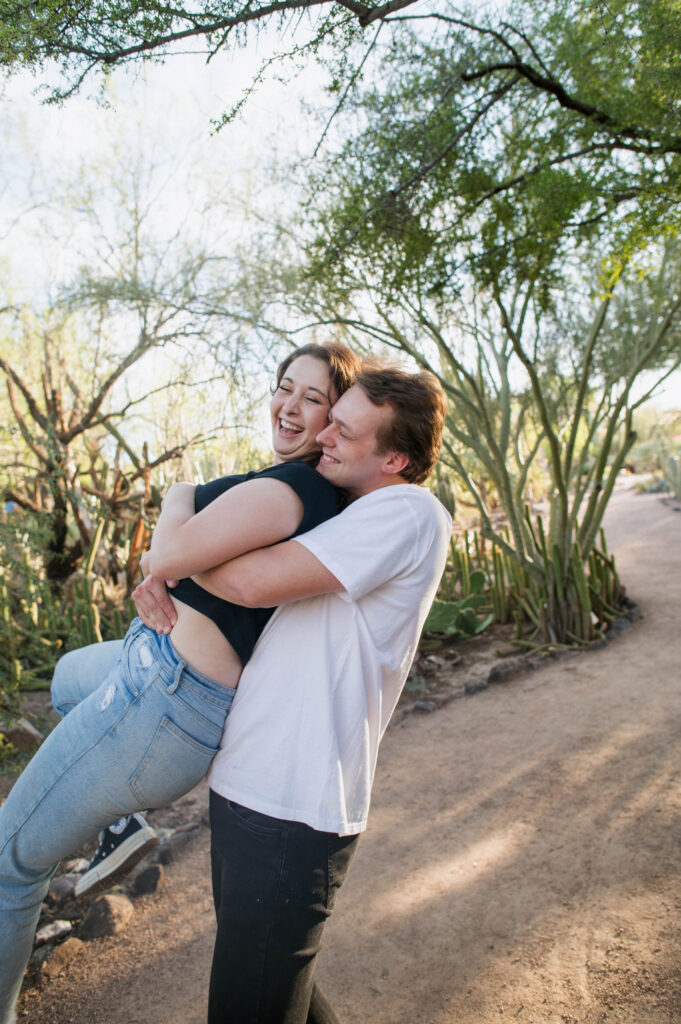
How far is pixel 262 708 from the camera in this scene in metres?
1.37

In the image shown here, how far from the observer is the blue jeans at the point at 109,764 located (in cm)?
138

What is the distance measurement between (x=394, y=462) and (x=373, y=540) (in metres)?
0.27

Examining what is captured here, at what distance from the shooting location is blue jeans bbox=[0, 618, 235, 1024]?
1.38 metres

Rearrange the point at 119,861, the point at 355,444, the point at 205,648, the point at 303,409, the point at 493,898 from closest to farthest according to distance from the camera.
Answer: the point at 205,648 < the point at 355,444 < the point at 303,409 < the point at 119,861 < the point at 493,898

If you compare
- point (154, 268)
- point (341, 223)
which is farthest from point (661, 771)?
point (154, 268)

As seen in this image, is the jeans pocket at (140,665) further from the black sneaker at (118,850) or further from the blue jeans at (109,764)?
the black sneaker at (118,850)

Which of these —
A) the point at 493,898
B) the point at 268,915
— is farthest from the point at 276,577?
the point at 493,898

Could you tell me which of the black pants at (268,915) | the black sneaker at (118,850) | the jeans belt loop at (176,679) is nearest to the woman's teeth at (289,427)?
the jeans belt loop at (176,679)

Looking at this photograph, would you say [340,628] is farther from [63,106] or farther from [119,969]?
[119,969]

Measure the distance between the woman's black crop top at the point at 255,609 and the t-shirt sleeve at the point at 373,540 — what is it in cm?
7

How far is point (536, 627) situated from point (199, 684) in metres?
5.45

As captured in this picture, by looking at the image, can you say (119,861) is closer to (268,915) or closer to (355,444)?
(268,915)

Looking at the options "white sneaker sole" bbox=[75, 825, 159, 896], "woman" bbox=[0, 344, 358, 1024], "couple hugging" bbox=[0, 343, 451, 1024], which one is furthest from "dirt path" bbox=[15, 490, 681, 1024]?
"woman" bbox=[0, 344, 358, 1024]

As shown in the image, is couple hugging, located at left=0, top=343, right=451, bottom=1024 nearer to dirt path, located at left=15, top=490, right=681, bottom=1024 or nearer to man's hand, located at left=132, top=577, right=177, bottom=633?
man's hand, located at left=132, top=577, right=177, bottom=633
